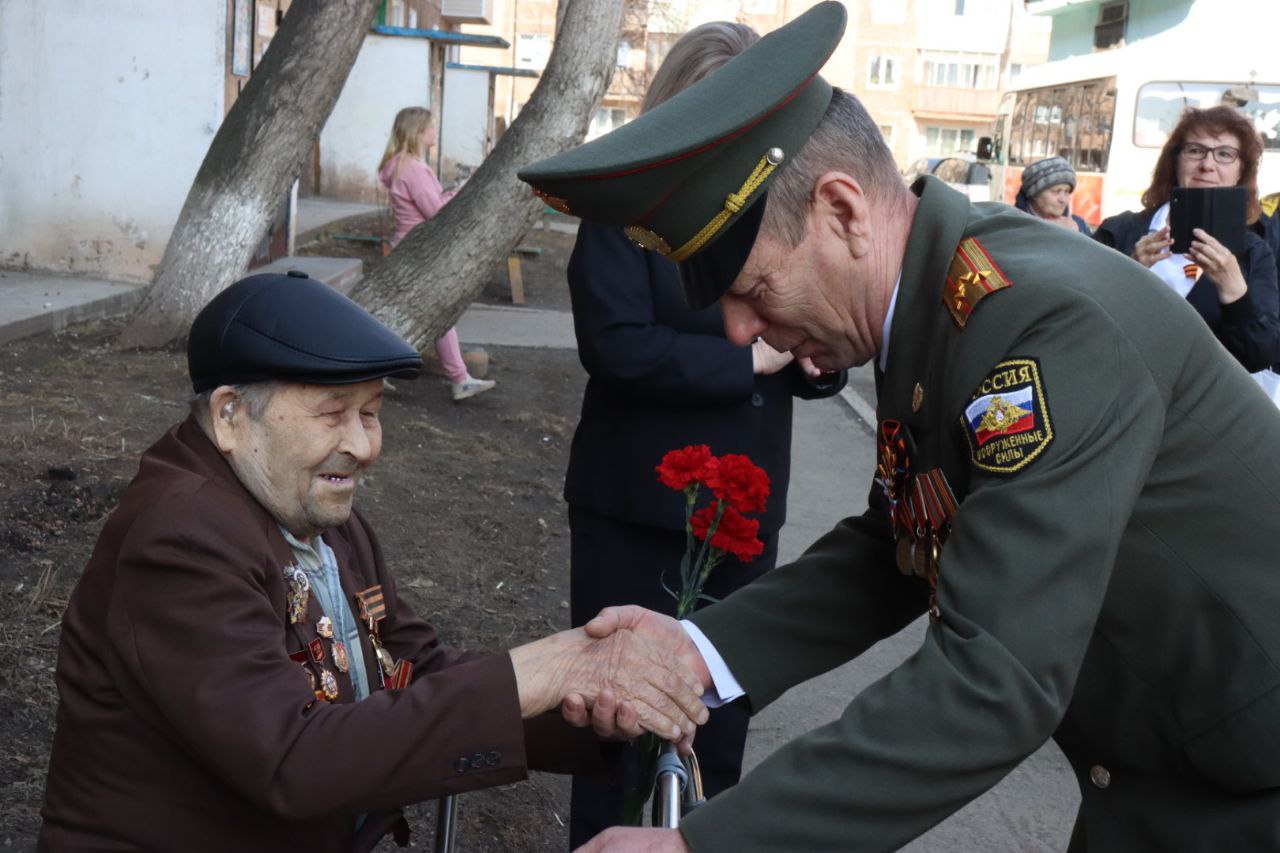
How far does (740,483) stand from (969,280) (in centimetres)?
98

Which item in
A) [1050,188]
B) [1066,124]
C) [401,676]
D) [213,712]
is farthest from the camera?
[1066,124]

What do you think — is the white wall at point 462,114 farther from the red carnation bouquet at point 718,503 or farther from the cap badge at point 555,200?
the cap badge at point 555,200

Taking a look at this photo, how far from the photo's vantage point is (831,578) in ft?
7.37

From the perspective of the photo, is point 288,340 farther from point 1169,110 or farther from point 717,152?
point 1169,110

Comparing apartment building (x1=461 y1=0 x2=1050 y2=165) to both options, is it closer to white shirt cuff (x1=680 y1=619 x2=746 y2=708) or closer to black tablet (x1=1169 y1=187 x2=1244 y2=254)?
black tablet (x1=1169 y1=187 x2=1244 y2=254)

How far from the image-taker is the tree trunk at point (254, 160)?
8.10m

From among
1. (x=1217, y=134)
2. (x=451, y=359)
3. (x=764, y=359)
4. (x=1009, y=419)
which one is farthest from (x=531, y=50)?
(x=1009, y=419)

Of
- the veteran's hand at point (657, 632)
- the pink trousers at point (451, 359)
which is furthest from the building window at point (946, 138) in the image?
the veteran's hand at point (657, 632)

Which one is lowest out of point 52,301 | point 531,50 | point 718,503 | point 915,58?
point 52,301

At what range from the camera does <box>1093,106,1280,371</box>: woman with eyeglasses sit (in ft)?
17.0

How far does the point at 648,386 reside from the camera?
3.43m

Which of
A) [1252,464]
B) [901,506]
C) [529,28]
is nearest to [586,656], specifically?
[901,506]

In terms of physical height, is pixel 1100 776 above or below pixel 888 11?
below

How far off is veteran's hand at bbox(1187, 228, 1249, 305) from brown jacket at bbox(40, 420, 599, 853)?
389 cm
